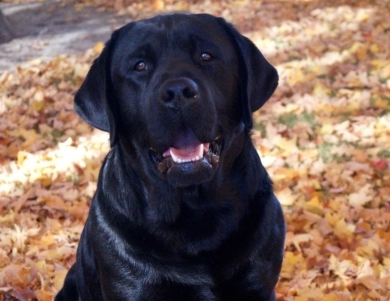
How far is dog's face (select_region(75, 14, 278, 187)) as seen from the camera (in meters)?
2.59

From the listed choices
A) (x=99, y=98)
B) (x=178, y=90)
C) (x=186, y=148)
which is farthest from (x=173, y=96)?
(x=99, y=98)

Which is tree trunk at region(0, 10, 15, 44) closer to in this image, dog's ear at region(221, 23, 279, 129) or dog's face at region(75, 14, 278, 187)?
dog's face at region(75, 14, 278, 187)

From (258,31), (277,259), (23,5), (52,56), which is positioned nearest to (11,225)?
(277,259)

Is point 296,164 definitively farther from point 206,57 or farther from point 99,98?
point 99,98

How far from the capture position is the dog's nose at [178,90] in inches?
97.7

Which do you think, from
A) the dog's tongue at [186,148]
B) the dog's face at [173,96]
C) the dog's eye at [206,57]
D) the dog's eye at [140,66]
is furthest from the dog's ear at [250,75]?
the dog's eye at [140,66]

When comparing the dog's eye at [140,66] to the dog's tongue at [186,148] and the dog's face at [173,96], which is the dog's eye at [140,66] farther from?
the dog's tongue at [186,148]

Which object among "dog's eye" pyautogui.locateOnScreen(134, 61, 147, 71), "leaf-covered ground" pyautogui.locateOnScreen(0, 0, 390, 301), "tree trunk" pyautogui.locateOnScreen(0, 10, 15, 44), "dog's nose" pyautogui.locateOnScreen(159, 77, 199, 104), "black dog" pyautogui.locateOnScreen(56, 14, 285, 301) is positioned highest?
"dog's nose" pyautogui.locateOnScreen(159, 77, 199, 104)

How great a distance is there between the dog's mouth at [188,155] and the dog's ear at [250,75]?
9.2 inches

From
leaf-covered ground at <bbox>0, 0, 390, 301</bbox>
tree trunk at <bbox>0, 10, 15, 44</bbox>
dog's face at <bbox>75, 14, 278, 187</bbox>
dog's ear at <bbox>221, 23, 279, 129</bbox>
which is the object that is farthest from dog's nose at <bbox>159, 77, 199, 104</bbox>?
tree trunk at <bbox>0, 10, 15, 44</bbox>

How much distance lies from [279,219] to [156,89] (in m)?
0.91

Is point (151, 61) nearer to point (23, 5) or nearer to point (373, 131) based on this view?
point (373, 131)

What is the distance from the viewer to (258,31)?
988cm

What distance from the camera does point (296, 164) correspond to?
5.25 m
